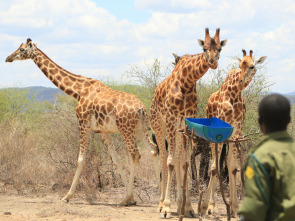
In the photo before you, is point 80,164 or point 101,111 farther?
point 80,164

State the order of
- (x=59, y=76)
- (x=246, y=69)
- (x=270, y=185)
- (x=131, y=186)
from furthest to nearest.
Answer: (x=59, y=76), (x=131, y=186), (x=246, y=69), (x=270, y=185)

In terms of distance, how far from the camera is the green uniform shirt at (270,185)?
8.89 feet

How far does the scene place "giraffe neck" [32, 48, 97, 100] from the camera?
10352mm

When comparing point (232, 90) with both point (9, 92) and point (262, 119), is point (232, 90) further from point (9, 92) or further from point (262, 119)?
point (9, 92)

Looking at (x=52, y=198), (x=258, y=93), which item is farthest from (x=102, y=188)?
(x=258, y=93)

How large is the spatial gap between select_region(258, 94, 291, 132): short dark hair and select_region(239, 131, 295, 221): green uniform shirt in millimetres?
165

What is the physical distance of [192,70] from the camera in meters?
8.17

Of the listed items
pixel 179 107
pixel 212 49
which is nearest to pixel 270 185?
pixel 212 49

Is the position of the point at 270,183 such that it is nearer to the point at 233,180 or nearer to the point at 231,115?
the point at 231,115

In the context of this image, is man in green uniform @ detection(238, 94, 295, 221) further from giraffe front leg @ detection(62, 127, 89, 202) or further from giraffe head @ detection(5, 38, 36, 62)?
giraffe head @ detection(5, 38, 36, 62)

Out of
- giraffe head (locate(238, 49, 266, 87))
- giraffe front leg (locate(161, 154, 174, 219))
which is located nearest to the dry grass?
giraffe front leg (locate(161, 154, 174, 219))

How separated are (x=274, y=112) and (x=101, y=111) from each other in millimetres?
7022

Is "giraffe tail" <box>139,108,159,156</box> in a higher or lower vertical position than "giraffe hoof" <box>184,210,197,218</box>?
higher

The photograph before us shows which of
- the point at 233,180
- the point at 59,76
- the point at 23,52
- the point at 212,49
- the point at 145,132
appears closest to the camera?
the point at 212,49
